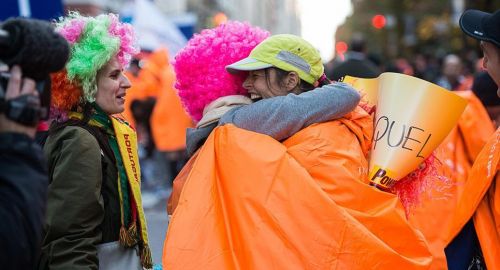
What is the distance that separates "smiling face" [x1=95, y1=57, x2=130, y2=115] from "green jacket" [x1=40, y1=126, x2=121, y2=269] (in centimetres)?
27

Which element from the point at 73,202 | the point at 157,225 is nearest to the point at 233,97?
the point at 73,202

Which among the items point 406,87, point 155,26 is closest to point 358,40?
point 155,26

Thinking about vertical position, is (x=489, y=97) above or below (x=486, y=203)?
below

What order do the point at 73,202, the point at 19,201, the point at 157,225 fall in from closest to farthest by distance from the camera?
1. the point at 19,201
2. the point at 73,202
3. the point at 157,225

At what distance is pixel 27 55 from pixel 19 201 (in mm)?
352

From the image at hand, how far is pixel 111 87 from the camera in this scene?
329cm

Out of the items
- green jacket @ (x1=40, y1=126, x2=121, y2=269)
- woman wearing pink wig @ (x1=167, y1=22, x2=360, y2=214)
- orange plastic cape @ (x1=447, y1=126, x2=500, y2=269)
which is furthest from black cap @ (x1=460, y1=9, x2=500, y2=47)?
green jacket @ (x1=40, y1=126, x2=121, y2=269)

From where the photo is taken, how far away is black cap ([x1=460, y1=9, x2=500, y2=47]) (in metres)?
3.02

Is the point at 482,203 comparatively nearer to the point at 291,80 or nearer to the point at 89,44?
the point at 291,80

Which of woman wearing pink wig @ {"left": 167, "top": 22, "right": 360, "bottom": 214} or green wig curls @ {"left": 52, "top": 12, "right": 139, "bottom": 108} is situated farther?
green wig curls @ {"left": 52, "top": 12, "right": 139, "bottom": 108}

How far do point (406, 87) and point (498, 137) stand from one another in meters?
0.41

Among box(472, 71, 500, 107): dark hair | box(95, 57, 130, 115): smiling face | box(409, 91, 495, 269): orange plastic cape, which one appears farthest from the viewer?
box(472, 71, 500, 107): dark hair

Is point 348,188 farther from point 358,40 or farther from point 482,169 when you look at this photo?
point 358,40

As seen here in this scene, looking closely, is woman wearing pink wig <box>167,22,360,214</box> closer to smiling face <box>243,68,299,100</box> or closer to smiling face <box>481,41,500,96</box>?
smiling face <box>243,68,299,100</box>
